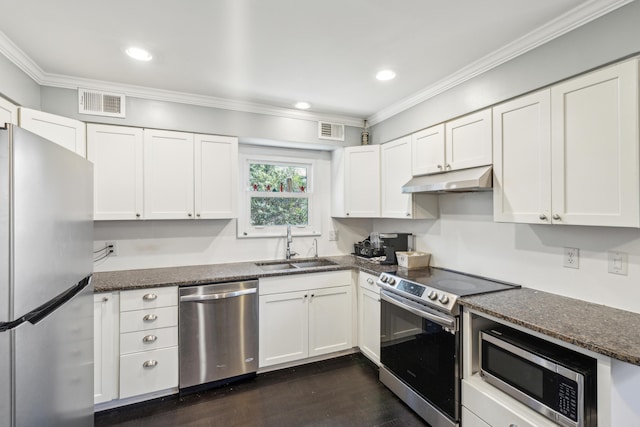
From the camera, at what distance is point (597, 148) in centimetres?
155

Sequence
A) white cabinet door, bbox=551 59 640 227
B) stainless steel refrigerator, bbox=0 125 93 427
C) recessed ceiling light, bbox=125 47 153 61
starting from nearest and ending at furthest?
1. stainless steel refrigerator, bbox=0 125 93 427
2. white cabinet door, bbox=551 59 640 227
3. recessed ceiling light, bbox=125 47 153 61

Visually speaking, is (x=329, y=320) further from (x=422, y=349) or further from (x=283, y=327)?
(x=422, y=349)

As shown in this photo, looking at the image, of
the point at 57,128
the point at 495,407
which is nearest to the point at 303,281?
the point at 495,407

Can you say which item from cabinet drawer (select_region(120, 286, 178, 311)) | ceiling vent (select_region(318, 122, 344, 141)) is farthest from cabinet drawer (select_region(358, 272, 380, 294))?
cabinet drawer (select_region(120, 286, 178, 311))

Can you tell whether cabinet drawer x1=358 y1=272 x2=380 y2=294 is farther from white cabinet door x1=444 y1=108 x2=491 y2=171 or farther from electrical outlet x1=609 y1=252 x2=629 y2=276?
electrical outlet x1=609 y1=252 x2=629 y2=276

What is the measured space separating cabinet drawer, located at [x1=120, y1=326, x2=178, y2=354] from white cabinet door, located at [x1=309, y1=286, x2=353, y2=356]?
1.17m

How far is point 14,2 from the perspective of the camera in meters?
1.56

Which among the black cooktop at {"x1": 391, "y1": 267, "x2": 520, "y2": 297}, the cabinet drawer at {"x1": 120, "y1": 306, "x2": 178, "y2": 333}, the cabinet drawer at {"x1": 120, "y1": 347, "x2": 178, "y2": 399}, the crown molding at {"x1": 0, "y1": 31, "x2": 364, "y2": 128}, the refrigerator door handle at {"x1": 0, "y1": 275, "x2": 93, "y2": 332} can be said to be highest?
the crown molding at {"x1": 0, "y1": 31, "x2": 364, "y2": 128}

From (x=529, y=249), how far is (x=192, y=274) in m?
2.60

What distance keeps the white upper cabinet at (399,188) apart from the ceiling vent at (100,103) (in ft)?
8.00

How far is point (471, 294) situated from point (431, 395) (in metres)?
0.74

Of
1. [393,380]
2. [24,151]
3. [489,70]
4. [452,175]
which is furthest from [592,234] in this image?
[24,151]

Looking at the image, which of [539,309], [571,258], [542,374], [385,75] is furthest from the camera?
[385,75]

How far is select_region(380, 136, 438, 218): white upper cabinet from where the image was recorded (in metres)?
2.81
